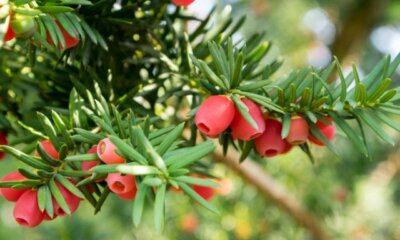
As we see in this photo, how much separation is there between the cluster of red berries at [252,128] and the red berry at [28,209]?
16cm

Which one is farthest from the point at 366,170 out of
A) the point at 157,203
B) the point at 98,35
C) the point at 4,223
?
the point at 4,223

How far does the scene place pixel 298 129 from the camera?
586mm

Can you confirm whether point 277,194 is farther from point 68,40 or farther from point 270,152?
point 68,40

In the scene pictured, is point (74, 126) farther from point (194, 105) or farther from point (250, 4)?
point (250, 4)

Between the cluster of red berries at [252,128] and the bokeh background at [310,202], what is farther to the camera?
the bokeh background at [310,202]

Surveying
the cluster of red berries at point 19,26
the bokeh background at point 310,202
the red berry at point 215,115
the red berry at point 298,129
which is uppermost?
the cluster of red berries at point 19,26

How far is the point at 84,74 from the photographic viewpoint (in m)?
0.65

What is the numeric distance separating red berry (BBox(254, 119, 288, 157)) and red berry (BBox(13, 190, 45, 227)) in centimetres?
22

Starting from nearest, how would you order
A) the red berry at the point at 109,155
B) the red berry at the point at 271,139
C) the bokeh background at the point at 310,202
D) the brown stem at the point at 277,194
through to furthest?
the red berry at the point at 109,155 < the red berry at the point at 271,139 < the brown stem at the point at 277,194 < the bokeh background at the point at 310,202

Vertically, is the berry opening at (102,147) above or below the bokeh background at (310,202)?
above

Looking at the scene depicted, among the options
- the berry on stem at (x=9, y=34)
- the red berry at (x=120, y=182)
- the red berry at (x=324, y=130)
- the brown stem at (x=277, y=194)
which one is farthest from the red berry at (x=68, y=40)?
the brown stem at (x=277, y=194)

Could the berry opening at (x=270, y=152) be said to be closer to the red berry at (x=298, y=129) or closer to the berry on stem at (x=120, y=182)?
the red berry at (x=298, y=129)

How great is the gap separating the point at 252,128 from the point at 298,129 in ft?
0.17

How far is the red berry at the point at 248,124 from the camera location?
563 mm
